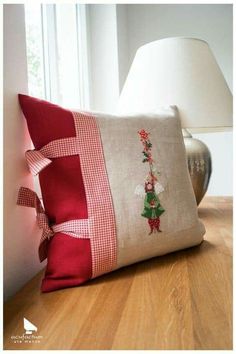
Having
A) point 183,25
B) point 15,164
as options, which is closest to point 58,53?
point 15,164

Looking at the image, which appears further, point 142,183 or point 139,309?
point 142,183

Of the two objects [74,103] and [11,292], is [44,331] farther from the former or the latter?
[74,103]

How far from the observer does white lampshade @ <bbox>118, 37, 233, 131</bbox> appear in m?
0.80

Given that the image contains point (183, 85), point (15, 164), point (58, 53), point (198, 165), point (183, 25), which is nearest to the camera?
point (15, 164)

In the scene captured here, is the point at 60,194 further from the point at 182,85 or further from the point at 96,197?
the point at 182,85

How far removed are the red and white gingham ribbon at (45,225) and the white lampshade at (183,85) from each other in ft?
1.35

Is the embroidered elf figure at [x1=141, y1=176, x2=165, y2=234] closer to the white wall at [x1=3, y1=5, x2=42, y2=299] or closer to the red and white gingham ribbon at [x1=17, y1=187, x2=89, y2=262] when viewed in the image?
the red and white gingham ribbon at [x1=17, y1=187, x2=89, y2=262]

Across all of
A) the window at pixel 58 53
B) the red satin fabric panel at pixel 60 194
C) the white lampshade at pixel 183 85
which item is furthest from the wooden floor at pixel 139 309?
the window at pixel 58 53

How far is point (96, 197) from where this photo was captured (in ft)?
1.66

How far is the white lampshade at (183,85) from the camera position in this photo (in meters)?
0.80

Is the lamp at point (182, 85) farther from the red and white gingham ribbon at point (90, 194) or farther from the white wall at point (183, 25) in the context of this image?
the white wall at point (183, 25)

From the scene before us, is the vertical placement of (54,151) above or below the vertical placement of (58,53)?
below

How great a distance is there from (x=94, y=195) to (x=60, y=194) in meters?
0.06

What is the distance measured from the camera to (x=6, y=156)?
19.1 inches
